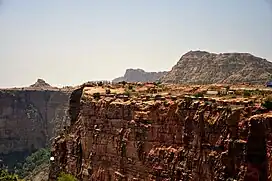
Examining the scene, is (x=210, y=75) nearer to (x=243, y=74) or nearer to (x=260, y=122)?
(x=243, y=74)

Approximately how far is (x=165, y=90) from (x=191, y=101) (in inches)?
395

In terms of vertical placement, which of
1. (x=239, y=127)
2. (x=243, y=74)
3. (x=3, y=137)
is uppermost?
(x=243, y=74)

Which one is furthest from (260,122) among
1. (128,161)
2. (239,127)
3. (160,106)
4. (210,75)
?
(210,75)

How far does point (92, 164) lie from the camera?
40.2 m

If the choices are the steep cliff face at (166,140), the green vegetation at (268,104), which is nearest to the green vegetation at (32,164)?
the steep cliff face at (166,140)

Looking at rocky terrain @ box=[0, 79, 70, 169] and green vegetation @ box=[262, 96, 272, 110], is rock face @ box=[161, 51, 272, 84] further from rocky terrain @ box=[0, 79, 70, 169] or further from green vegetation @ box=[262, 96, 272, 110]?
green vegetation @ box=[262, 96, 272, 110]

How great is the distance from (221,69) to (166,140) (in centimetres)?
7090

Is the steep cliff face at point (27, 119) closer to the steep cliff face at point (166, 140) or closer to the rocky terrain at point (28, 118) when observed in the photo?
the rocky terrain at point (28, 118)

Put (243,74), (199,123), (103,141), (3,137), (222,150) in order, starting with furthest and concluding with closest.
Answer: (3,137)
(243,74)
(103,141)
(199,123)
(222,150)

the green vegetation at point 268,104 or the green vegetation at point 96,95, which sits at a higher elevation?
the green vegetation at point 96,95

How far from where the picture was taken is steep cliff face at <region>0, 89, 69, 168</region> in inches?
5153

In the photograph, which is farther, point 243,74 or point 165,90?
point 243,74

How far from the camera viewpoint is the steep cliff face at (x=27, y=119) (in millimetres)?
130875

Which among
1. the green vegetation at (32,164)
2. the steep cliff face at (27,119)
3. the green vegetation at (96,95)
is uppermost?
the green vegetation at (96,95)
